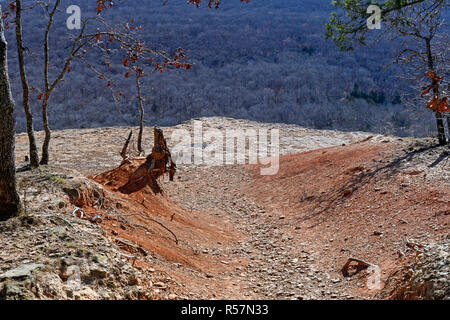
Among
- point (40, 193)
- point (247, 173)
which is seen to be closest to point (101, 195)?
point (40, 193)

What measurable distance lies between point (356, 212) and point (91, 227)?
15.4 feet

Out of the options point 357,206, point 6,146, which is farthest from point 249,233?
point 6,146

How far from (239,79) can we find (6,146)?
27.2 m

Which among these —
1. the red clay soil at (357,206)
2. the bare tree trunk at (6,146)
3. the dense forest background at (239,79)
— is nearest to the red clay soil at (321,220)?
the red clay soil at (357,206)

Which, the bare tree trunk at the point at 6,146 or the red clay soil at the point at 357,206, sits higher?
the bare tree trunk at the point at 6,146

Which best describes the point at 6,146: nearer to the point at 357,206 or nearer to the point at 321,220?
the point at 321,220

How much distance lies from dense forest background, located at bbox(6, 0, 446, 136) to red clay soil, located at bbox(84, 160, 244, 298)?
14.1 meters

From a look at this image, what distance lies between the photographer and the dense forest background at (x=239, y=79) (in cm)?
2436

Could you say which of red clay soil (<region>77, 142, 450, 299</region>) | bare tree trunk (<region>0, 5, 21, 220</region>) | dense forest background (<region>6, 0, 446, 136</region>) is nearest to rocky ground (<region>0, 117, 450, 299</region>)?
red clay soil (<region>77, 142, 450, 299</region>)

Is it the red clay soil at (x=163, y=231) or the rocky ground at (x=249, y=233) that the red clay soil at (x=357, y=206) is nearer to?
the rocky ground at (x=249, y=233)

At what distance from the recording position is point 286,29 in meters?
38.7

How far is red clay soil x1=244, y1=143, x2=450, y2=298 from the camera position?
17.5 feet

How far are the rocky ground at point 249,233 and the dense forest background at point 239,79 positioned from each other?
435 inches

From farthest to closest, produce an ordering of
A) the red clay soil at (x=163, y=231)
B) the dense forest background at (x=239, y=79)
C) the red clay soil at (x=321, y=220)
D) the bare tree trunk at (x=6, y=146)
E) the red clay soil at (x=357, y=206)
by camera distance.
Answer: the dense forest background at (x=239, y=79), the red clay soil at (x=357, y=206), the red clay soil at (x=321, y=220), the red clay soil at (x=163, y=231), the bare tree trunk at (x=6, y=146)
